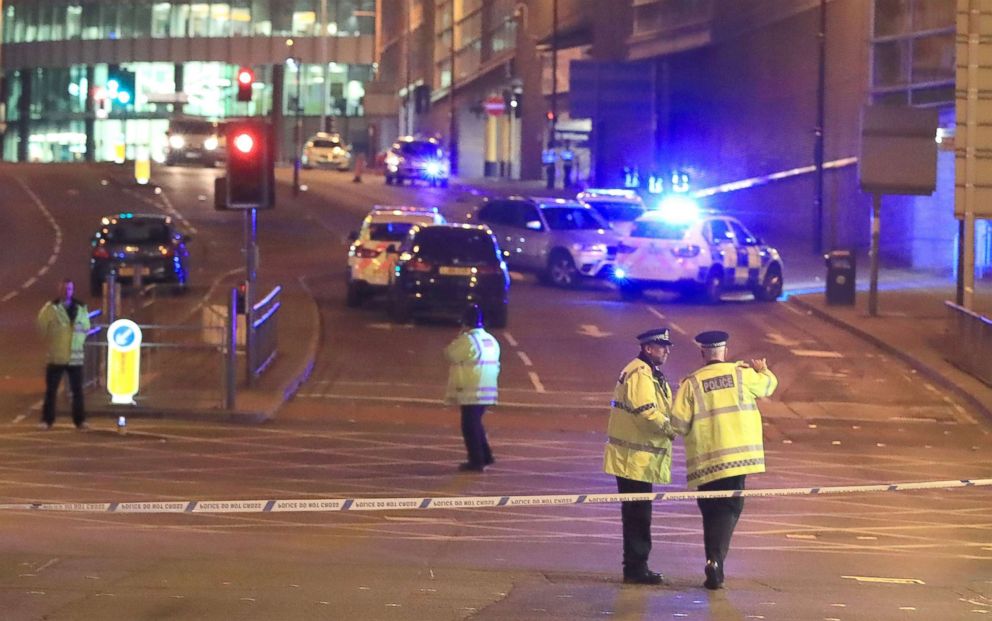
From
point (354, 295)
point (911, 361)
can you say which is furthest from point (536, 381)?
point (354, 295)

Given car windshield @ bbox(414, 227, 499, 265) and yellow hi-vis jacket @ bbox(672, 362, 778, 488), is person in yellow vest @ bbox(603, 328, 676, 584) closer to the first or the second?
yellow hi-vis jacket @ bbox(672, 362, 778, 488)

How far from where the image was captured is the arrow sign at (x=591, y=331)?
26000mm

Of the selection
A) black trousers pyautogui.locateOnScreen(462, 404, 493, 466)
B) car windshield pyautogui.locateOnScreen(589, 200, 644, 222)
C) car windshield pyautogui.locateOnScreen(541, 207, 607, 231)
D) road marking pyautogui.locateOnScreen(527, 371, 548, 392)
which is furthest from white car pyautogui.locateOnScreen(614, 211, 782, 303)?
black trousers pyautogui.locateOnScreen(462, 404, 493, 466)

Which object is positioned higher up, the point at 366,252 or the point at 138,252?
the point at 366,252

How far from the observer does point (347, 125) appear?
11594 centimetres

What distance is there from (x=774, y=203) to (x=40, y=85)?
3457 inches

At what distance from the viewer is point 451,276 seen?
26.2 meters

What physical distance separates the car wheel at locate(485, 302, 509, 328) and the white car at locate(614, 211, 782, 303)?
4662mm

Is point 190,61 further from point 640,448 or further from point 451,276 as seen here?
point 640,448

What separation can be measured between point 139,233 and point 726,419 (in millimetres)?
25049

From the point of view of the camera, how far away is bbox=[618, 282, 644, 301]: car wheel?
3083cm

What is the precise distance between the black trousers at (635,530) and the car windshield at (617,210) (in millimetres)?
27248

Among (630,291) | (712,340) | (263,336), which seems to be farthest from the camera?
(630,291)

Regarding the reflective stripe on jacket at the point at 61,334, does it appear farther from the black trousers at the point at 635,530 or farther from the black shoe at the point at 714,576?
the black shoe at the point at 714,576
